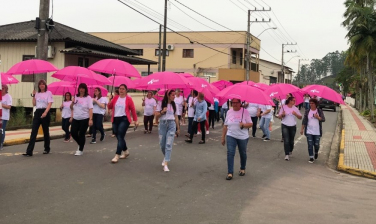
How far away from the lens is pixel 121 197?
6.19 meters

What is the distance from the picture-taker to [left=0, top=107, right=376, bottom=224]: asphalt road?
5.42 metres

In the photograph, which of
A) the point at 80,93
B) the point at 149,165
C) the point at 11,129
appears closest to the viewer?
the point at 149,165

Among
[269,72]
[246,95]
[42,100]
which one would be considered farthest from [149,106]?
[269,72]

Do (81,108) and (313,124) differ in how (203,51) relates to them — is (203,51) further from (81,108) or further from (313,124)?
(81,108)

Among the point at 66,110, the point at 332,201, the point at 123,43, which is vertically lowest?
the point at 332,201

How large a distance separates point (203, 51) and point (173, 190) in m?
43.0

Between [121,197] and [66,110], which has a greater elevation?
[66,110]

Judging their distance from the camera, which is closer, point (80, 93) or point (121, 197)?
point (121, 197)

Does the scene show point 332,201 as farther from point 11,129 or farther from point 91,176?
point 11,129

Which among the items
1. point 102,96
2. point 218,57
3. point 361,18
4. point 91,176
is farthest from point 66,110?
point 218,57

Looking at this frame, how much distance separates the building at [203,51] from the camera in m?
47.4

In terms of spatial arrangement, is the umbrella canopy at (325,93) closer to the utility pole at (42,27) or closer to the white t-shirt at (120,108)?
the white t-shirt at (120,108)

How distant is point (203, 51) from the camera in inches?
1923

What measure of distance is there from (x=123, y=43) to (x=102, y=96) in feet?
130
